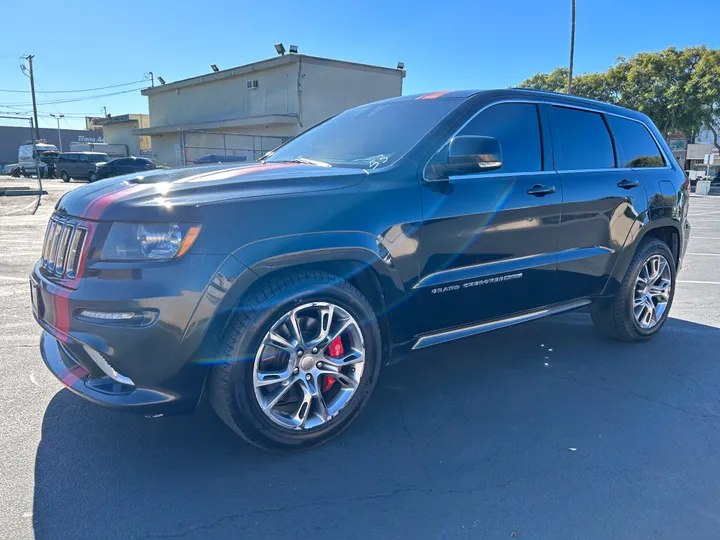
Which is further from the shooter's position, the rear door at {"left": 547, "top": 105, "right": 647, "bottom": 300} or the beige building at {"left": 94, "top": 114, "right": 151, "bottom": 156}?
the beige building at {"left": 94, "top": 114, "right": 151, "bottom": 156}

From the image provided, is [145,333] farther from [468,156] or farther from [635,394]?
[635,394]

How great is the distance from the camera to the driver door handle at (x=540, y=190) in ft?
11.7

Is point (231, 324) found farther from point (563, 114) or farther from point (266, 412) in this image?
point (563, 114)

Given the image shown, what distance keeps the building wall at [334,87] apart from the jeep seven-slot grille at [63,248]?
22.5 metres

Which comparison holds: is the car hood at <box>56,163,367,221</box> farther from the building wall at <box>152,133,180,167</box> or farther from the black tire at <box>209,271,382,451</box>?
the building wall at <box>152,133,180,167</box>

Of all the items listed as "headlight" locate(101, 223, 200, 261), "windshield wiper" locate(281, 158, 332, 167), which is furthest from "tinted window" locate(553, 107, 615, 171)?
"headlight" locate(101, 223, 200, 261)

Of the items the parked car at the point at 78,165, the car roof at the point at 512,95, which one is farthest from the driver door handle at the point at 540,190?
the parked car at the point at 78,165

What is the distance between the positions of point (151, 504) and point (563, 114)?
11.9ft

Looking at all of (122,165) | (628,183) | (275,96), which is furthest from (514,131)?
(122,165)

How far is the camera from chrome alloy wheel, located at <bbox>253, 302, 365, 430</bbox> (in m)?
2.70

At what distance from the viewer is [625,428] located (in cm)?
316

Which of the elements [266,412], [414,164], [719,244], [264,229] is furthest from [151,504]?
[719,244]

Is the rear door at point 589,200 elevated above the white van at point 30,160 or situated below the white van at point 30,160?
below

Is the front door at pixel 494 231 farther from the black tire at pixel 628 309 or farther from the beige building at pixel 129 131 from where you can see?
the beige building at pixel 129 131
